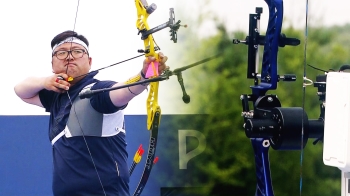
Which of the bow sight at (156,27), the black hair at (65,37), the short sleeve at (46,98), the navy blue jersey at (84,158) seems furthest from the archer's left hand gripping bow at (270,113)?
the short sleeve at (46,98)

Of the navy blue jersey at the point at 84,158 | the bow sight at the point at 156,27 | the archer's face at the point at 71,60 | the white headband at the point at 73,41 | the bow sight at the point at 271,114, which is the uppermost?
the bow sight at the point at 156,27

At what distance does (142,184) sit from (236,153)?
1.28 ft

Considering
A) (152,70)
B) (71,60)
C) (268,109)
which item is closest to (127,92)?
(152,70)

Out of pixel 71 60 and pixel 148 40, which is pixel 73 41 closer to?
pixel 71 60

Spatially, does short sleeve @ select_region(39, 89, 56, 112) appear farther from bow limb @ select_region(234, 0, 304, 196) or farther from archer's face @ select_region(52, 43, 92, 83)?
bow limb @ select_region(234, 0, 304, 196)

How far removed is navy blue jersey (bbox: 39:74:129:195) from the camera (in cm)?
220

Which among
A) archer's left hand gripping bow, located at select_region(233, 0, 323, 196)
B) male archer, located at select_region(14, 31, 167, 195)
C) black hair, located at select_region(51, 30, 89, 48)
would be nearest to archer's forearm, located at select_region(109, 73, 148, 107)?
male archer, located at select_region(14, 31, 167, 195)

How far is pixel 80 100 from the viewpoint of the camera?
2.18 m

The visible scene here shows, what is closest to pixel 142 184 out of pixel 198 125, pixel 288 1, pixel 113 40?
pixel 198 125

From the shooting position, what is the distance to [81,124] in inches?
86.1

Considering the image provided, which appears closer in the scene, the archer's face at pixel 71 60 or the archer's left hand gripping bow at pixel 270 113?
the archer's left hand gripping bow at pixel 270 113

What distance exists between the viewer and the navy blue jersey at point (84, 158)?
7.20 feet

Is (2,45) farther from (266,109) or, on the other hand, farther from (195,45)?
(266,109)

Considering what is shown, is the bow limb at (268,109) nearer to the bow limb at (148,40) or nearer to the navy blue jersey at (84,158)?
the bow limb at (148,40)
